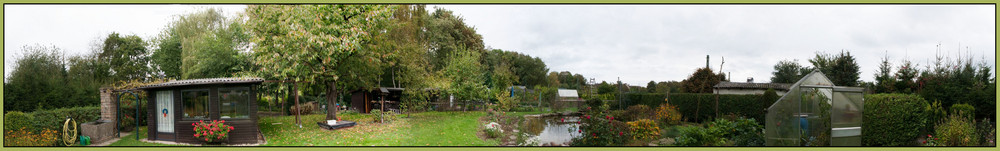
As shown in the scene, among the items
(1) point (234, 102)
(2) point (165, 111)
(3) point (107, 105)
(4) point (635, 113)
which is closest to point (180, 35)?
(3) point (107, 105)

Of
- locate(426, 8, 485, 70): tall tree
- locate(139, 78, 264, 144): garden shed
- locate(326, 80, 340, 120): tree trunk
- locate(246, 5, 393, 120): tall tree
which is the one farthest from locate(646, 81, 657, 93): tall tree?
locate(139, 78, 264, 144): garden shed

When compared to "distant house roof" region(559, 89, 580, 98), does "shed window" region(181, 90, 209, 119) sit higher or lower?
higher

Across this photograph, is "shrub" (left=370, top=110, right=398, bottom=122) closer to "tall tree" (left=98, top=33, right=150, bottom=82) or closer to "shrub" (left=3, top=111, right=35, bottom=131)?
"shrub" (left=3, top=111, right=35, bottom=131)

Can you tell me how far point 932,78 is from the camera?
11.5 meters

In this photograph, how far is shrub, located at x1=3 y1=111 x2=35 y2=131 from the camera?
9.59m

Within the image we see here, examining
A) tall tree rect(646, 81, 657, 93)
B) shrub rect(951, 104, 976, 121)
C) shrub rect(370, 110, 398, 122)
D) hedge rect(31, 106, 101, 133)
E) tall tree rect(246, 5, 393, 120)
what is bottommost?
shrub rect(370, 110, 398, 122)

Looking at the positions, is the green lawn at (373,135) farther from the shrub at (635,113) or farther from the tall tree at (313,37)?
the shrub at (635,113)

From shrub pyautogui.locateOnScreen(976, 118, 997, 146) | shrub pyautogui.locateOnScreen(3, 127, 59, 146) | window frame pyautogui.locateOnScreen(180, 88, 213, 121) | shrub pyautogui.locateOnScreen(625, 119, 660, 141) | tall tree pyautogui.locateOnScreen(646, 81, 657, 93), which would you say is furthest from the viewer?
tall tree pyautogui.locateOnScreen(646, 81, 657, 93)

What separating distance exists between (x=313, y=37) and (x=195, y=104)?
11.4 feet

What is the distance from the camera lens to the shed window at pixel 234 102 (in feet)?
33.0

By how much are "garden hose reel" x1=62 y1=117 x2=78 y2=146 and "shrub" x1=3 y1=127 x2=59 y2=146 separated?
0.75ft

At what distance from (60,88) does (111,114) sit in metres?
6.45

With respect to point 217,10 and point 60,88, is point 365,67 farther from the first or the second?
point 217,10

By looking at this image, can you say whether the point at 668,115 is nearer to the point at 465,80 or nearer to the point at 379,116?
the point at 379,116
